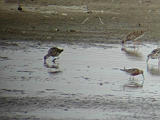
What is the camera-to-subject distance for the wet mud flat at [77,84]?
9.09 m

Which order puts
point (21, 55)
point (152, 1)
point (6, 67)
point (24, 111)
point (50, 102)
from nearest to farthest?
1. point (24, 111)
2. point (50, 102)
3. point (6, 67)
4. point (21, 55)
5. point (152, 1)

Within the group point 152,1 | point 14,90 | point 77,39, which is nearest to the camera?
point 14,90

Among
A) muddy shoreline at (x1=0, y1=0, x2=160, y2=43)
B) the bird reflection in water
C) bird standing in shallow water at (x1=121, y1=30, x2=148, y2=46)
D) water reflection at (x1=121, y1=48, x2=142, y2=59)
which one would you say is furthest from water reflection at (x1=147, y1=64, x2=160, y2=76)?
muddy shoreline at (x1=0, y1=0, x2=160, y2=43)

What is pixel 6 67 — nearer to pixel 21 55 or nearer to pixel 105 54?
pixel 21 55

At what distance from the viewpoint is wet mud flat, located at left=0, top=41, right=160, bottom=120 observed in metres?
9.09

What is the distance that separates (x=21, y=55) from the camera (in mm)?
13664

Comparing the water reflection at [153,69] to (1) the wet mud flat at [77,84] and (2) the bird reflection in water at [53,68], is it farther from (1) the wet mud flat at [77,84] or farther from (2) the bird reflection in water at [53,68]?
(2) the bird reflection in water at [53,68]

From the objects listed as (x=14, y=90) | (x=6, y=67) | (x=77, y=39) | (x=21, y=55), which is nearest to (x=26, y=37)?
(x=77, y=39)

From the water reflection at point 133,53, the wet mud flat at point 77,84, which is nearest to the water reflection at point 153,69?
the wet mud flat at point 77,84

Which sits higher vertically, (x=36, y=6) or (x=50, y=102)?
(x=36, y=6)

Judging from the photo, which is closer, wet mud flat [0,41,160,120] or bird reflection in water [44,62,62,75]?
wet mud flat [0,41,160,120]

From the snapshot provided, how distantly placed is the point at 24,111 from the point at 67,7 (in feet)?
42.4

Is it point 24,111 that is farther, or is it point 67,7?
point 67,7

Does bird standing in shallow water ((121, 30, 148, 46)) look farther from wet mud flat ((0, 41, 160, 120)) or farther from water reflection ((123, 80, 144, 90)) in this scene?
water reflection ((123, 80, 144, 90))
